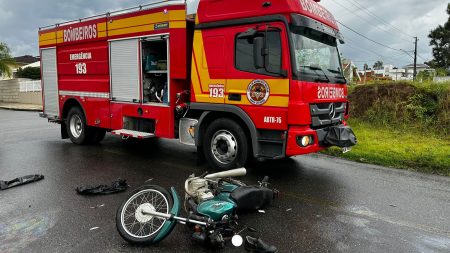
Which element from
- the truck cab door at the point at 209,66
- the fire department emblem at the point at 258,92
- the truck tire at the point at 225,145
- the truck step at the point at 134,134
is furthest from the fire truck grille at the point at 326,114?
the truck step at the point at 134,134

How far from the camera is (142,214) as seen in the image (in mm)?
3811

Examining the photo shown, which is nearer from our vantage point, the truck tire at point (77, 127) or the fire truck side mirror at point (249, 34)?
the fire truck side mirror at point (249, 34)

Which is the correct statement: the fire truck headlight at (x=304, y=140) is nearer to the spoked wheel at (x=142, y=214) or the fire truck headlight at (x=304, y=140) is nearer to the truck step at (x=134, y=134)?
the spoked wheel at (x=142, y=214)

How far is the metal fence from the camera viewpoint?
2630 centimetres

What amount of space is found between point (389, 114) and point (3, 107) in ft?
79.4

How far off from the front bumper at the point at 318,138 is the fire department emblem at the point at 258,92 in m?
0.67

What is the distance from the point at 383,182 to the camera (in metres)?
6.11

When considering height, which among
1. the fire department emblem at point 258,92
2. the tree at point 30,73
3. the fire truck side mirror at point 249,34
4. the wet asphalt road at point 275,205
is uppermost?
the tree at point 30,73

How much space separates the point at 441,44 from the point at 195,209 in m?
48.5

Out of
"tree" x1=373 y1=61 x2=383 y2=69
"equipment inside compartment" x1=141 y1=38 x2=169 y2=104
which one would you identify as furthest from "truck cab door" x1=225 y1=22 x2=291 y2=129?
"tree" x1=373 y1=61 x2=383 y2=69

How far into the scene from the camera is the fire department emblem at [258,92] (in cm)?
572

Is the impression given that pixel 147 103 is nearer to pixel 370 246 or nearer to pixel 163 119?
pixel 163 119

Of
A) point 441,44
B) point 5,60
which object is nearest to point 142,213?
point 5,60

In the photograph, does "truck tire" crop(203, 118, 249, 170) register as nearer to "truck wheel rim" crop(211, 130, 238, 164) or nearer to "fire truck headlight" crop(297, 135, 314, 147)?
"truck wheel rim" crop(211, 130, 238, 164)
